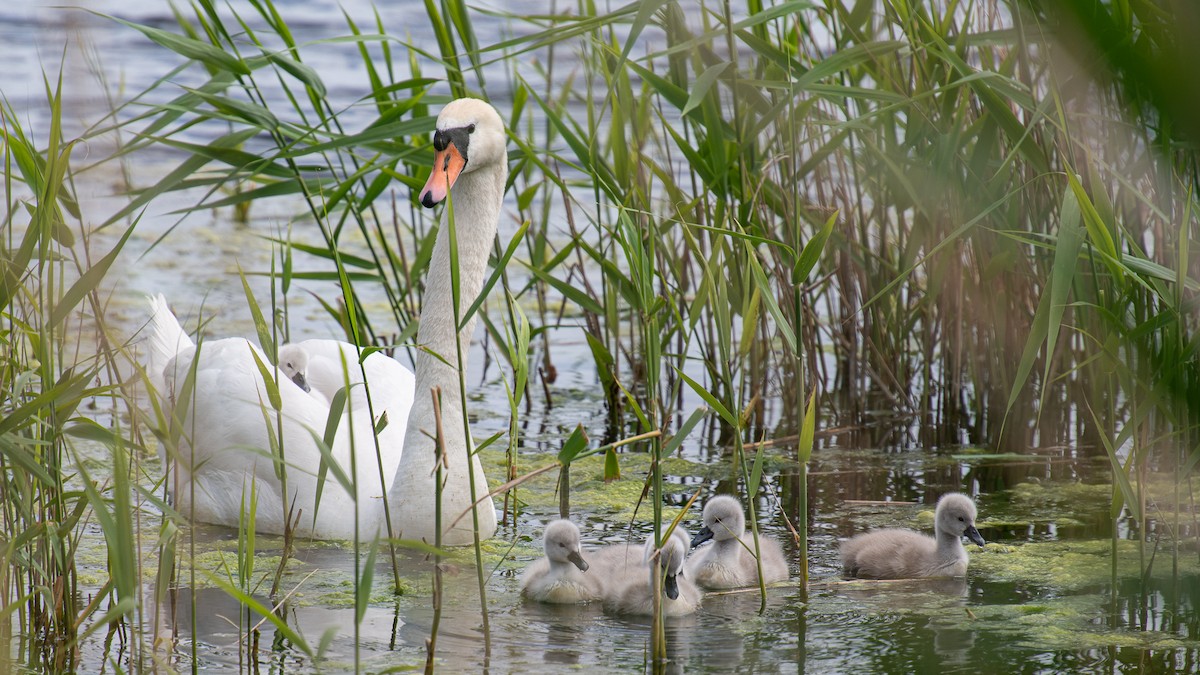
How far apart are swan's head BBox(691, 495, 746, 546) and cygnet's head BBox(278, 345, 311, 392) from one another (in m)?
1.68

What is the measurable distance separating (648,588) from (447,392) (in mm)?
970

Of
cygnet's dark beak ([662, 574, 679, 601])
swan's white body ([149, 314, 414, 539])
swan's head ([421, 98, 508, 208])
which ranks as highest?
swan's head ([421, 98, 508, 208])

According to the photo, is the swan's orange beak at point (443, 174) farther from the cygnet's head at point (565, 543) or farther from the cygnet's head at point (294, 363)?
the cygnet's head at point (294, 363)

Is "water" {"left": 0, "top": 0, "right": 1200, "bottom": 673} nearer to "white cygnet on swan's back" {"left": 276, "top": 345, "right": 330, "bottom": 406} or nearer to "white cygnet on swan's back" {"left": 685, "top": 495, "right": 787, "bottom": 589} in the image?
"white cygnet on swan's back" {"left": 685, "top": 495, "right": 787, "bottom": 589}

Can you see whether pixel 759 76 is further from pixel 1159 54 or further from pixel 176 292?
pixel 1159 54

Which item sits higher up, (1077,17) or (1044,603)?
(1077,17)

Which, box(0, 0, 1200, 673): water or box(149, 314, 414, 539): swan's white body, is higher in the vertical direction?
box(149, 314, 414, 539): swan's white body

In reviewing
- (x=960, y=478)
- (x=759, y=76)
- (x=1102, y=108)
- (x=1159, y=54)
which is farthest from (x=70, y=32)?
(x=960, y=478)

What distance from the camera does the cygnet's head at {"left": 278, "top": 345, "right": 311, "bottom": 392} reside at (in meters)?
4.65

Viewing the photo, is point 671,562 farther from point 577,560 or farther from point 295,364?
point 295,364

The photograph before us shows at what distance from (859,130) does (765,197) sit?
62cm

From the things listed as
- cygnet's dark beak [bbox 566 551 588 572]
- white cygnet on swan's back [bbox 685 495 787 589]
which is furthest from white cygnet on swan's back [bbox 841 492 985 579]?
cygnet's dark beak [bbox 566 551 588 572]

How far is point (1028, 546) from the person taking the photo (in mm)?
3977

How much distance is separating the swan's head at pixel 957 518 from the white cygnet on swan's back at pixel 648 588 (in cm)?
77
